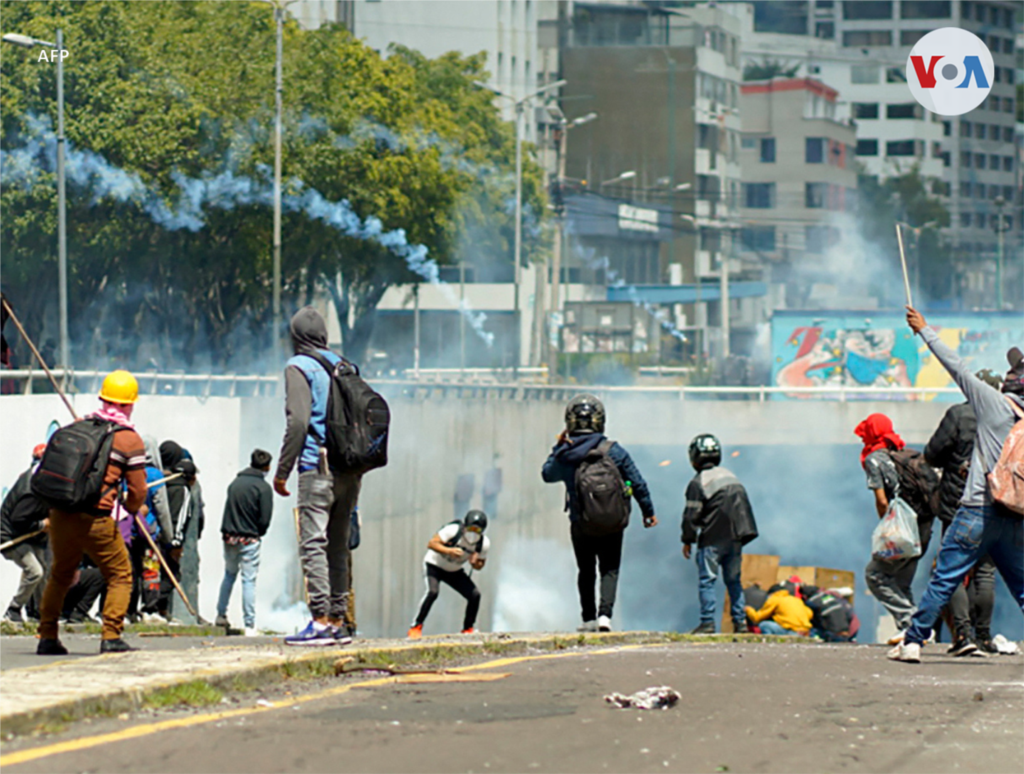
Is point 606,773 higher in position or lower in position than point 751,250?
lower

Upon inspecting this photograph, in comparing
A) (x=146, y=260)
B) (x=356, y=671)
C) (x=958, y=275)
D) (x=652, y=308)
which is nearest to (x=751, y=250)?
(x=958, y=275)

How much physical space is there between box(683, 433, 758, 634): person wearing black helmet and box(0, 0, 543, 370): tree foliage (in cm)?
2779

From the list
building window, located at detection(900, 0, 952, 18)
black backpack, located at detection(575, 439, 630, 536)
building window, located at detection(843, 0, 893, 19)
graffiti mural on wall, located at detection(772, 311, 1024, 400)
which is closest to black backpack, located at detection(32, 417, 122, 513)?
black backpack, located at detection(575, 439, 630, 536)

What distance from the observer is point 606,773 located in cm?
579

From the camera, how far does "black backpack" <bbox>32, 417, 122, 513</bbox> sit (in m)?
8.75

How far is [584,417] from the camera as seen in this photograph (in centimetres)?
1195

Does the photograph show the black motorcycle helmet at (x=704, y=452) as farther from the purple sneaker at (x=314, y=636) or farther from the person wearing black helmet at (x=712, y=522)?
the purple sneaker at (x=314, y=636)

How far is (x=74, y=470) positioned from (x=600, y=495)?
398 cm

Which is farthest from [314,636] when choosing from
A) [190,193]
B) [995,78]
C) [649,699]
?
[995,78]

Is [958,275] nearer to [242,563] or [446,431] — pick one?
[446,431]

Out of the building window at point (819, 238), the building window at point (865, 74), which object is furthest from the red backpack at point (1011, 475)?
the building window at point (865, 74)

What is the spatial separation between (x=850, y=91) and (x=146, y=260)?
100m

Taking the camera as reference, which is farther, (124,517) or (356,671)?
(124,517)

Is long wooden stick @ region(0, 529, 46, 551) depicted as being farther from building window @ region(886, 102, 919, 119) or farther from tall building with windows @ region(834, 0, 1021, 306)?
building window @ region(886, 102, 919, 119)
